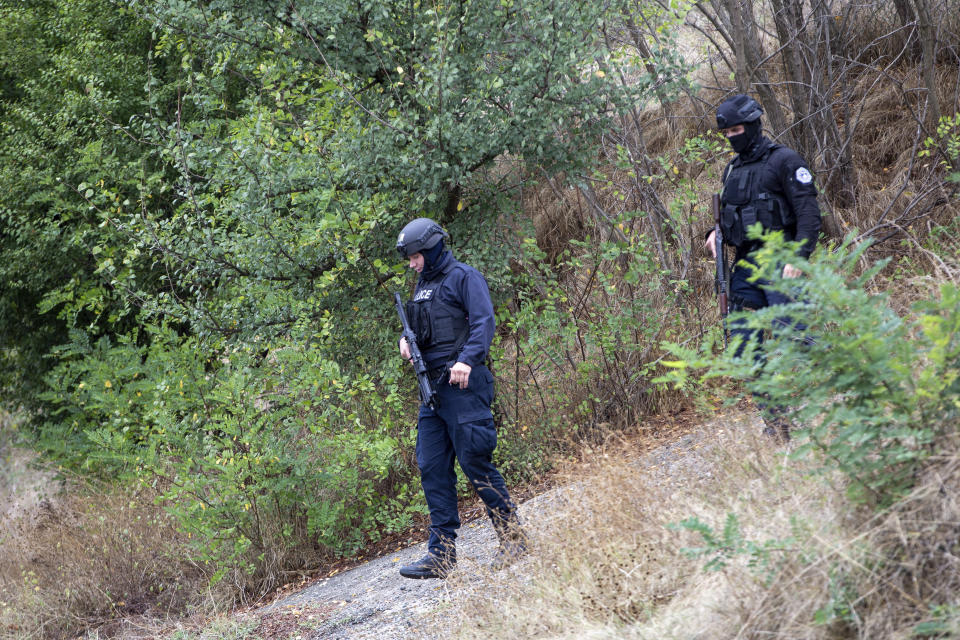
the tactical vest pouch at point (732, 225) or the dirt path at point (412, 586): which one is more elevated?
the tactical vest pouch at point (732, 225)

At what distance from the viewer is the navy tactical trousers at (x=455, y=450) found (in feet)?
15.9

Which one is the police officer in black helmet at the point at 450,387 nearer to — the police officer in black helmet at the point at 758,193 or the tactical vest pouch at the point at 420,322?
the tactical vest pouch at the point at 420,322

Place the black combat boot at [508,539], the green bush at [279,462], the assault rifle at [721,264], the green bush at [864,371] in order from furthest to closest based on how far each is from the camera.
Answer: the green bush at [279,462]
the assault rifle at [721,264]
the black combat boot at [508,539]
the green bush at [864,371]

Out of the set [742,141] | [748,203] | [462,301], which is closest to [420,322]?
[462,301]

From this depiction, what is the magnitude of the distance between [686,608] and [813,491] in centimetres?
67

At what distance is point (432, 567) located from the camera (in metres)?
5.00

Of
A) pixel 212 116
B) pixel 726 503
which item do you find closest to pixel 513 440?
pixel 726 503

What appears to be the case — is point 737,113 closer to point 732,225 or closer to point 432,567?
point 732,225

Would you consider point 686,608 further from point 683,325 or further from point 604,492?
point 683,325

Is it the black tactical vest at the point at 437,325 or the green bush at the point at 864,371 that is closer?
the green bush at the point at 864,371

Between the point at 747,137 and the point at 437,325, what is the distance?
2073 mm

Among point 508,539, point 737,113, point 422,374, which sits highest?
point 737,113

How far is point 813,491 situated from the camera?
11.0 ft

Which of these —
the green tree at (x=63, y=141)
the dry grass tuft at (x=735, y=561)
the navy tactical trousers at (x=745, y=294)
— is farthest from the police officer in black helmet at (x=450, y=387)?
the green tree at (x=63, y=141)
